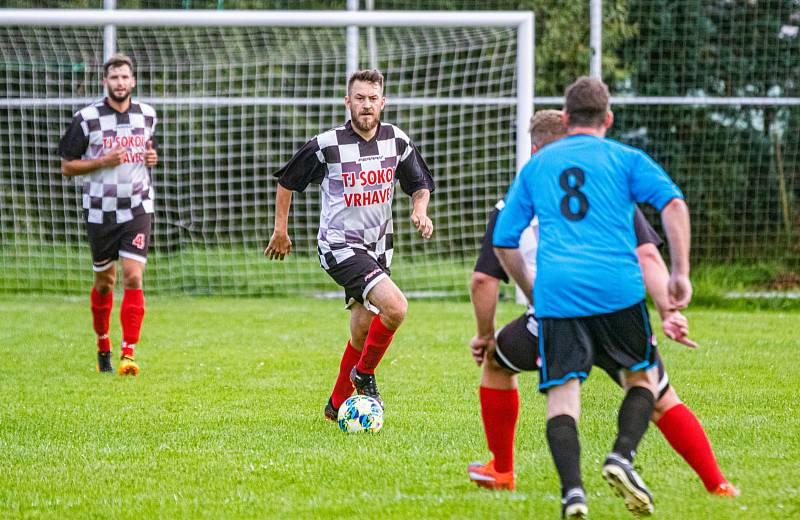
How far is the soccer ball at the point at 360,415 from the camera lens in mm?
5688

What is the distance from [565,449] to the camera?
3.70m

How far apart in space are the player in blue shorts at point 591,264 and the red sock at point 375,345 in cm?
225

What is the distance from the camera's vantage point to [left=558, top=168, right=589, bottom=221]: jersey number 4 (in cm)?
376

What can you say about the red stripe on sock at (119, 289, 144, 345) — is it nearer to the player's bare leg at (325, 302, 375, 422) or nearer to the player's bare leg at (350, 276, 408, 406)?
the player's bare leg at (325, 302, 375, 422)

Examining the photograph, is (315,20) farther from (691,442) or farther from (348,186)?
(691,442)

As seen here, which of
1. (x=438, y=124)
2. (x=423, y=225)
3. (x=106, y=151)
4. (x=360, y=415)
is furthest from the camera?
(x=438, y=124)

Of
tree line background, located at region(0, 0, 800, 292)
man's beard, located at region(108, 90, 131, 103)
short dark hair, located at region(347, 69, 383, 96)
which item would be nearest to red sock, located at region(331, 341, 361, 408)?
short dark hair, located at region(347, 69, 383, 96)

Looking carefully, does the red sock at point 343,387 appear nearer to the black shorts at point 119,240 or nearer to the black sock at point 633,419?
the black sock at point 633,419

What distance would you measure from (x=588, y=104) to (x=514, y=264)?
2.05ft

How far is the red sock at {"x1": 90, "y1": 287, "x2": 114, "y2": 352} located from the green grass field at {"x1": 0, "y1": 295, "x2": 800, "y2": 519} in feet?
0.78

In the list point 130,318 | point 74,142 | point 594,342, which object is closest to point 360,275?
point 594,342

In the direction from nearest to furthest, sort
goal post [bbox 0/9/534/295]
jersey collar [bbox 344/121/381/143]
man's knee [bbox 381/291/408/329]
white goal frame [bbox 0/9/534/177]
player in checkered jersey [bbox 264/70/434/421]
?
man's knee [bbox 381/291/408/329] → player in checkered jersey [bbox 264/70/434/421] → jersey collar [bbox 344/121/381/143] → white goal frame [bbox 0/9/534/177] → goal post [bbox 0/9/534/295]

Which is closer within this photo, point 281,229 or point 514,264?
point 514,264

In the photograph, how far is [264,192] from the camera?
1482 centimetres
